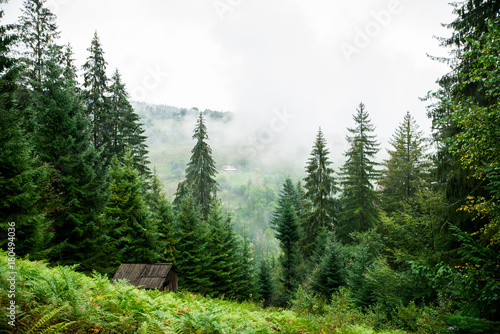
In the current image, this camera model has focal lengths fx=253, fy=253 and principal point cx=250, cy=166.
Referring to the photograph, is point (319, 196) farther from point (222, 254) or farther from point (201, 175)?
point (201, 175)

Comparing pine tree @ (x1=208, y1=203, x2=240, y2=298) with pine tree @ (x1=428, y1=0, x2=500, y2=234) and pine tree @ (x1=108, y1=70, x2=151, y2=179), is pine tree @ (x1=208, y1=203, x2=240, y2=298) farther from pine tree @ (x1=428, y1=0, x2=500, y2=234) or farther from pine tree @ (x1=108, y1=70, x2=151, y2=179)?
pine tree @ (x1=428, y1=0, x2=500, y2=234)

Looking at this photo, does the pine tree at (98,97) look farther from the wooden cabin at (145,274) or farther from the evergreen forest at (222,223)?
the wooden cabin at (145,274)

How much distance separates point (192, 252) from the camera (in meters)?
23.3

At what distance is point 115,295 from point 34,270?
5.31 feet

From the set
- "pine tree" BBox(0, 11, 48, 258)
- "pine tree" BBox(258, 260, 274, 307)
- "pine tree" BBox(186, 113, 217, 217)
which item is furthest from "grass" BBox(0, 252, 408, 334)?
"pine tree" BBox(258, 260, 274, 307)

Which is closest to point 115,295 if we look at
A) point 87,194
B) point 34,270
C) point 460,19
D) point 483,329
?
point 34,270

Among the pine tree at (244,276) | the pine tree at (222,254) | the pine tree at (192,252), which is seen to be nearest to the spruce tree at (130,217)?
the pine tree at (192,252)

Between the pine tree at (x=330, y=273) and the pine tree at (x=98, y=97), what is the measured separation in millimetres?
20963

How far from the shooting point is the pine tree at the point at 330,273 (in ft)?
69.3

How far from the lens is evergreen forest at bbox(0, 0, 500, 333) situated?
516 cm

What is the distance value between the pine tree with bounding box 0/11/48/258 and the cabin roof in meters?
4.64

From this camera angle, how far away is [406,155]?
2931 cm

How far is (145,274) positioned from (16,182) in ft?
25.3

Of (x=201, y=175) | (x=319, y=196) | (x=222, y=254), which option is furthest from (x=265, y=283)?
(x=201, y=175)
